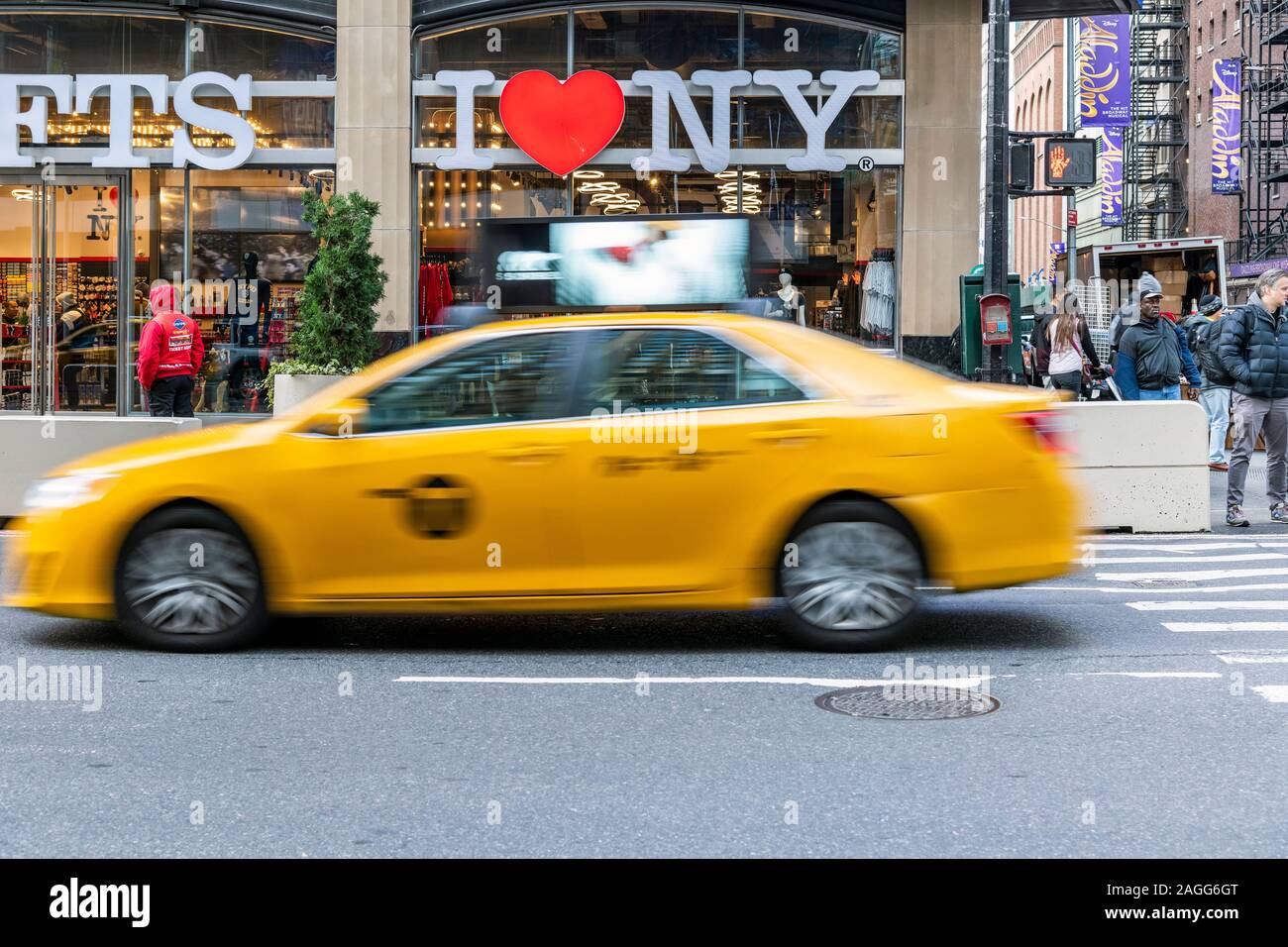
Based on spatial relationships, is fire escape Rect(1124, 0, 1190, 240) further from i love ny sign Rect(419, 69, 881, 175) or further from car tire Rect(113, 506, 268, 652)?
car tire Rect(113, 506, 268, 652)

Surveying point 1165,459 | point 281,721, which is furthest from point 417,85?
point 281,721

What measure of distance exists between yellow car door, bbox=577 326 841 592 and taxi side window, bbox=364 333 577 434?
227 mm

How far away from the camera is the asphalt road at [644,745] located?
467cm

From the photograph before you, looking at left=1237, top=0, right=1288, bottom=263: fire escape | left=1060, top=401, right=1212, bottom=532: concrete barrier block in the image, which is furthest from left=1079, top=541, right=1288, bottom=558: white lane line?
left=1237, top=0, right=1288, bottom=263: fire escape

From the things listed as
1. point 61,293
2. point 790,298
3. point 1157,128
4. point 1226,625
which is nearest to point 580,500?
point 1226,625

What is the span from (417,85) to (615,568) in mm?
13988

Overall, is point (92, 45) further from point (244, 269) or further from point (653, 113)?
point (653, 113)

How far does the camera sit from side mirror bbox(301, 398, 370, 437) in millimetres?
7316

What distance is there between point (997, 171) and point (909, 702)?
33.5 feet

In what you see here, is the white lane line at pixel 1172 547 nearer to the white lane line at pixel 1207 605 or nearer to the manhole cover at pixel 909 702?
the white lane line at pixel 1207 605

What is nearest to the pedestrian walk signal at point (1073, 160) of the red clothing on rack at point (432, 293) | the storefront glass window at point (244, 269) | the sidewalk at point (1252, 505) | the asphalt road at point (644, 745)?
the sidewalk at point (1252, 505)
